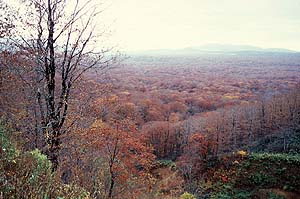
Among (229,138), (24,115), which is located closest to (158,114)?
(229,138)

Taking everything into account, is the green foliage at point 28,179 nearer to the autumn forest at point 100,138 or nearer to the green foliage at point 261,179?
the autumn forest at point 100,138

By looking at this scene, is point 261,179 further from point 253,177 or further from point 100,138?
point 100,138

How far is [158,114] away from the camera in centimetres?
5428

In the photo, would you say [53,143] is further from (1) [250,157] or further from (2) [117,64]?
(1) [250,157]

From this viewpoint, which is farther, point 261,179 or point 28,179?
point 261,179

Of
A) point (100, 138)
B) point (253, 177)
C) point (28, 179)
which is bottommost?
point (253, 177)

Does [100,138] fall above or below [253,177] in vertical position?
above

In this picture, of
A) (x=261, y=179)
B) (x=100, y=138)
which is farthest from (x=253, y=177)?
(x=100, y=138)

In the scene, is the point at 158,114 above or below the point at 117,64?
below

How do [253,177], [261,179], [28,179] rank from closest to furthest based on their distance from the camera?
[28,179] → [261,179] → [253,177]

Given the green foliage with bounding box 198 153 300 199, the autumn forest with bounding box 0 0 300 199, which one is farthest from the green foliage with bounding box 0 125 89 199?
the green foliage with bounding box 198 153 300 199

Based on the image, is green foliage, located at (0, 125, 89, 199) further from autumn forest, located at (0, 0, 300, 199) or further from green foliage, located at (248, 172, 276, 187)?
green foliage, located at (248, 172, 276, 187)

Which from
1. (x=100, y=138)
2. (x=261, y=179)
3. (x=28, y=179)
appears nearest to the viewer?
(x=28, y=179)

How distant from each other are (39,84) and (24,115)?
1.68m
